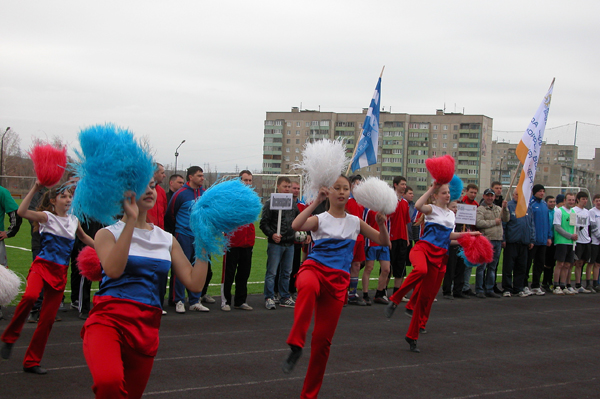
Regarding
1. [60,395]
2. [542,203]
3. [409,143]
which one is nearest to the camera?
[60,395]

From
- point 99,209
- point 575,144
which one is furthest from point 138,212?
point 575,144

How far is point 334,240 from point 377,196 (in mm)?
558

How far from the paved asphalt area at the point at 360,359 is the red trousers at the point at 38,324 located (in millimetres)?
191

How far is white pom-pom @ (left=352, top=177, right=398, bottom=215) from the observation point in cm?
489

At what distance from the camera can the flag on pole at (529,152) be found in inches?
376

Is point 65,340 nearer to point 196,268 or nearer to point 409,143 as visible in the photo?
point 196,268

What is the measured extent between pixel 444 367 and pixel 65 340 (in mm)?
4191

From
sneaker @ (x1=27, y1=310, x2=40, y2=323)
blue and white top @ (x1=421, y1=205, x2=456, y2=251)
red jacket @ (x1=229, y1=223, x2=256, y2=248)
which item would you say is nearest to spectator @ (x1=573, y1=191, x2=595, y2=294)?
blue and white top @ (x1=421, y1=205, x2=456, y2=251)

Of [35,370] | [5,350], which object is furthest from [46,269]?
[35,370]

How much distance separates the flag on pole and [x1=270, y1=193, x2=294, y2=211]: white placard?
4030 mm

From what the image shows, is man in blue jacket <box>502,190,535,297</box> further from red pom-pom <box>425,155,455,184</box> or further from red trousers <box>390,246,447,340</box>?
red pom-pom <box>425,155,455,184</box>

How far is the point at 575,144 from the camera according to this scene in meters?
21.5

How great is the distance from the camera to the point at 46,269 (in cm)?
537

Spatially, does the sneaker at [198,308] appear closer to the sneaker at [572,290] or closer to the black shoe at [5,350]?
the black shoe at [5,350]
